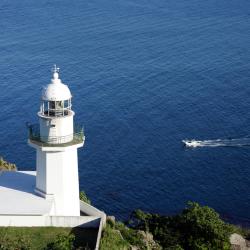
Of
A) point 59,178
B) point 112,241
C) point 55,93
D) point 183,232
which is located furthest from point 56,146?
point 183,232

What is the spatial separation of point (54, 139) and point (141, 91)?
45.9 metres

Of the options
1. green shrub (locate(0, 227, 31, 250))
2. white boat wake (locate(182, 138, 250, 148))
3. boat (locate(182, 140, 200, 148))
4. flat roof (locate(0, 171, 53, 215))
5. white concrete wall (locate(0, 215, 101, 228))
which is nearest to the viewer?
green shrub (locate(0, 227, 31, 250))

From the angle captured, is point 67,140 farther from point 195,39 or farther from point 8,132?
point 195,39

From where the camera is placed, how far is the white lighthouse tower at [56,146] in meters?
29.1

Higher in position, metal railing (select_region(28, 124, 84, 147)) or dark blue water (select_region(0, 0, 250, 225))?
metal railing (select_region(28, 124, 84, 147))

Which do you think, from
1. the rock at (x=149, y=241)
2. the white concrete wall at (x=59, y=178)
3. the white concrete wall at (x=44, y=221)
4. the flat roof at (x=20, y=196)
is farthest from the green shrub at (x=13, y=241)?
the rock at (x=149, y=241)

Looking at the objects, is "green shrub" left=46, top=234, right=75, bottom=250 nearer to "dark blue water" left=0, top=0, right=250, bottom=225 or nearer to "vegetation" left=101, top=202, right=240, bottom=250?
"vegetation" left=101, top=202, right=240, bottom=250

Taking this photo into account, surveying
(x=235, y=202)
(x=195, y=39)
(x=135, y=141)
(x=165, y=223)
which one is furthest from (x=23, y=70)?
(x=165, y=223)

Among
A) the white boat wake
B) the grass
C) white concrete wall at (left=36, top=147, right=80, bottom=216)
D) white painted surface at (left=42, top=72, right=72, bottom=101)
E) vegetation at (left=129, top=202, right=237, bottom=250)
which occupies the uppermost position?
white painted surface at (left=42, top=72, right=72, bottom=101)

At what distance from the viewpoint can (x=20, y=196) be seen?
30703 mm

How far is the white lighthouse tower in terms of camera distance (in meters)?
29.1

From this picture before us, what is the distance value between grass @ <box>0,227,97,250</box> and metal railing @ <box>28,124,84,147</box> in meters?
4.38

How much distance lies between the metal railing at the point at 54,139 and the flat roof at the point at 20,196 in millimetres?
3259

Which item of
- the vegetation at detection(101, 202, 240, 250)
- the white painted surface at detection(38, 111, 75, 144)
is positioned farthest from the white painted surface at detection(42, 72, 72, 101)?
the vegetation at detection(101, 202, 240, 250)
